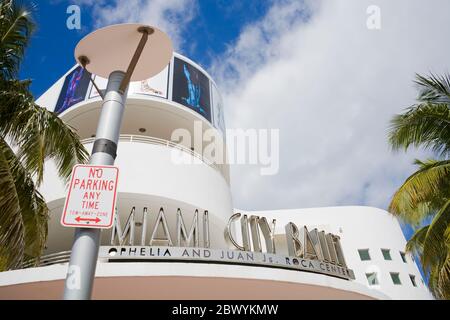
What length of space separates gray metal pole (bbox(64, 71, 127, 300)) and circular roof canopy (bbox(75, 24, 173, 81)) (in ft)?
1.76

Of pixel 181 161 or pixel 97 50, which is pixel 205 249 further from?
pixel 97 50

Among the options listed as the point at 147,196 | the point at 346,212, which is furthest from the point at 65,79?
the point at 346,212

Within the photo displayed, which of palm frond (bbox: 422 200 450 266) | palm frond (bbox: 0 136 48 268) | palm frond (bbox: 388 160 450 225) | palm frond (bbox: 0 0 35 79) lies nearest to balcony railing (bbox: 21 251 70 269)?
palm frond (bbox: 0 136 48 268)

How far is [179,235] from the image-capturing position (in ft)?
36.9

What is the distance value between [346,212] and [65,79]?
22476 mm

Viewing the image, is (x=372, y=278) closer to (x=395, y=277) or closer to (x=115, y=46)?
(x=395, y=277)

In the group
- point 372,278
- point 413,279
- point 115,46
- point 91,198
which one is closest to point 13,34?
point 115,46

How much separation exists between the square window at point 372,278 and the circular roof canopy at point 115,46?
25.6m

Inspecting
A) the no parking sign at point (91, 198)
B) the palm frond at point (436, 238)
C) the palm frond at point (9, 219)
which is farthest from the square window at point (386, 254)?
the no parking sign at point (91, 198)

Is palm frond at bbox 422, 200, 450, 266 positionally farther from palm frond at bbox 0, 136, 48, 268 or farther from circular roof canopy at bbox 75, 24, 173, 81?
palm frond at bbox 0, 136, 48, 268

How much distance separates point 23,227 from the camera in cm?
775

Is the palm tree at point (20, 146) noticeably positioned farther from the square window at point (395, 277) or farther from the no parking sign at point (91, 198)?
the square window at point (395, 277)

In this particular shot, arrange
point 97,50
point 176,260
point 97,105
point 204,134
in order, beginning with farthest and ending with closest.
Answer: point 204,134
point 97,105
point 176,260
point 97,50

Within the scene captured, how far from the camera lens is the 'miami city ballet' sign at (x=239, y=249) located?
32.9 ft
